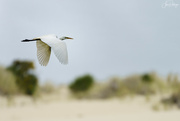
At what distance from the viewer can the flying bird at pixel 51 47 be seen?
1.81m

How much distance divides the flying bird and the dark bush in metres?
7.92

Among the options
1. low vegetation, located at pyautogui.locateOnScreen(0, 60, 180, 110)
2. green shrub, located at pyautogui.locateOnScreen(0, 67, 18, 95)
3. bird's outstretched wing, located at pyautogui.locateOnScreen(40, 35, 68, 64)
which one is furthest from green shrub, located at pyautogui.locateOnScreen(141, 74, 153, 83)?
bird's outstretched wing, located at pyautogui.locateOnScreen(40, 35, 68, 64)

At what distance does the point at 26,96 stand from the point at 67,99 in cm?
133

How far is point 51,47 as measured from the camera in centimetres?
185

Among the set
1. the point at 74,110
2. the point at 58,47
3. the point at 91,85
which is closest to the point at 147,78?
the point at 91,85

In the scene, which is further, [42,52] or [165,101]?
[165,101]

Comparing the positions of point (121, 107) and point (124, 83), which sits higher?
point (124, 83)

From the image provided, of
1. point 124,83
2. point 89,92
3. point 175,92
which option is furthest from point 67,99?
point 175,92

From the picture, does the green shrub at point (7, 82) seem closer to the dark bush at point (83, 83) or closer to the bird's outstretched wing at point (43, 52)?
the dark bush at point (83, 83)

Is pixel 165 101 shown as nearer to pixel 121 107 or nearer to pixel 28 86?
pixel 121 107

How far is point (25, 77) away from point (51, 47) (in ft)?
27.8

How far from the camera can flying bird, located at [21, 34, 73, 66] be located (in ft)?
5.95

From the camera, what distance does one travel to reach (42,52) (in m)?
2.23

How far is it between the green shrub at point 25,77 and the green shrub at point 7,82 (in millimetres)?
155
